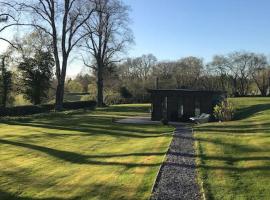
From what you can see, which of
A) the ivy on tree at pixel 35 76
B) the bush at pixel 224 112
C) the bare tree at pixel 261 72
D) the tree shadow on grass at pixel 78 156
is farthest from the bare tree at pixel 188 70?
the tree shadow on grass at pixel 78 156

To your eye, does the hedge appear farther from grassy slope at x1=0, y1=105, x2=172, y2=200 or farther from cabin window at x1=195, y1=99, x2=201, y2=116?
cabin window at x1=195, y1=99, x2=201, y2=116

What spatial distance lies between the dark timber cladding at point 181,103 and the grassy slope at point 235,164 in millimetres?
13827

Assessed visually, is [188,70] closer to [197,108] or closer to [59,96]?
[59,96]

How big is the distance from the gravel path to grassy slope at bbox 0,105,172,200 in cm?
27

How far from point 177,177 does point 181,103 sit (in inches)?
912

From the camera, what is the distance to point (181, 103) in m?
33.6

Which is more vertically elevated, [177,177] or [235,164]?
[235,164]

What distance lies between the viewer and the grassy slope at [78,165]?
974 cm

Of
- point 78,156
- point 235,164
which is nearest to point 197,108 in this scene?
point 78,156

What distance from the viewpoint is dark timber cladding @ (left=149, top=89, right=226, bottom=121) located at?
108ft

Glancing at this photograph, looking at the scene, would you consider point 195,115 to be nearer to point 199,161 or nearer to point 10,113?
point 10,113

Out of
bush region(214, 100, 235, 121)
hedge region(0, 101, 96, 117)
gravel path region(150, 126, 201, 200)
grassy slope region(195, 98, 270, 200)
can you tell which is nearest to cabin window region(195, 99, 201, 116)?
bush region(214, 100, 235, 121)

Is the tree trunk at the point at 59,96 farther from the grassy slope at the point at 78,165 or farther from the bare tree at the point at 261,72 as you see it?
the bare tree at the point at 261,72

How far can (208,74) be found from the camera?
3469 inches
